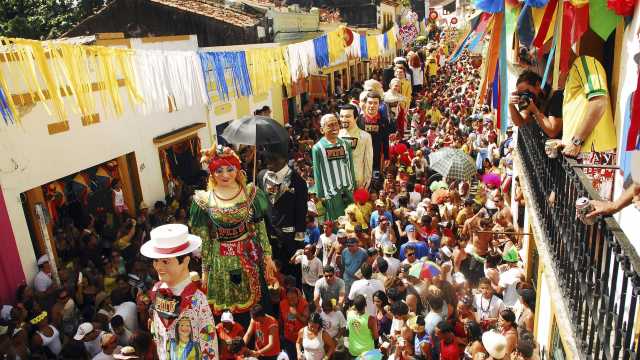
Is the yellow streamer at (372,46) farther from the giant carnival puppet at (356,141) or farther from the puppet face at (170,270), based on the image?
the puppet face at (170,270)

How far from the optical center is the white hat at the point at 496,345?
4.82 meters

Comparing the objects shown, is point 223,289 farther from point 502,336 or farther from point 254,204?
point 502,336

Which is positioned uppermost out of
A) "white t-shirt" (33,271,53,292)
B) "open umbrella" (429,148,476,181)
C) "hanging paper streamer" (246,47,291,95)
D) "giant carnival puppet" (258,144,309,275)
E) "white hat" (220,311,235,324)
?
"hanging paper streamer" (246,47,291,95)

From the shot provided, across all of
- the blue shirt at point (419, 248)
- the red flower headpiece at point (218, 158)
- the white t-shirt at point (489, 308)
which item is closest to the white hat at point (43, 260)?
the red flower headpiece at point (218, 158)

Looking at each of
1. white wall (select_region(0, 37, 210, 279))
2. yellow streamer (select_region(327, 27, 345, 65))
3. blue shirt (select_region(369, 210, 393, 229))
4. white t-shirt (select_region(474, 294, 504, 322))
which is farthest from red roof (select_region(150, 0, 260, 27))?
white t-shirt (select_region(474, 294, 504, 322))

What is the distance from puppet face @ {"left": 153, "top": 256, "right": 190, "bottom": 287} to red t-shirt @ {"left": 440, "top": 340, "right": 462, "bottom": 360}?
2.40m

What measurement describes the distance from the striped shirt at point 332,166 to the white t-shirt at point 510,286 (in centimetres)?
238

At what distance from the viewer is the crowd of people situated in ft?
18.2

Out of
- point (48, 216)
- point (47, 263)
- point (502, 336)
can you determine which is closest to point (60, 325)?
point (47, 263)

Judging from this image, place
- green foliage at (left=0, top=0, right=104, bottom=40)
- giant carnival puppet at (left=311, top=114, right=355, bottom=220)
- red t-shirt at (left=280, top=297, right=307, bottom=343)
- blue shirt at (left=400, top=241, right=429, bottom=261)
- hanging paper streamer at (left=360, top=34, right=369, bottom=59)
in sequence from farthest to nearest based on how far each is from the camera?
1. green foliage at (left=0, top=0, right=104, bottom=40)
2. hanging paper streamer at (left=360, top=34, right=369, bottom=59)
3. giant carnival puppet at (left=311, top=114, right=355, bottom=220)
4. blue shirt at (left=400, top=241, right=429, bottom=261)
5. red t-shirt at (left=280, top=297, right=307, bottom=343)

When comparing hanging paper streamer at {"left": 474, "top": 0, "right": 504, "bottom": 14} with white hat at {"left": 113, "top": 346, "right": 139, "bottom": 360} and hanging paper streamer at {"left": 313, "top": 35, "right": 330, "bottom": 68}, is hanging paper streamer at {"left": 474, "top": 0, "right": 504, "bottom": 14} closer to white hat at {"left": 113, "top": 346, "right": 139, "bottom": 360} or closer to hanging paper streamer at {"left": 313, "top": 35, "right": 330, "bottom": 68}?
white hat at {"left": 113, "top": 346, "right": 139, "bottom": 360}

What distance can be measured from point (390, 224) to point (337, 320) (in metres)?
2.03

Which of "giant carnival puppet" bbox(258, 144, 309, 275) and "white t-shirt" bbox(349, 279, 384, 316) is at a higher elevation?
"giant carnival puppet" bbox(258, 144, 309, 275)

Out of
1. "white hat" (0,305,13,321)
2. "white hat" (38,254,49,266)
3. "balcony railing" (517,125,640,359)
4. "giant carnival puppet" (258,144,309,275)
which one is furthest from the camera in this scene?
"white hat" (38,254,49,266)
